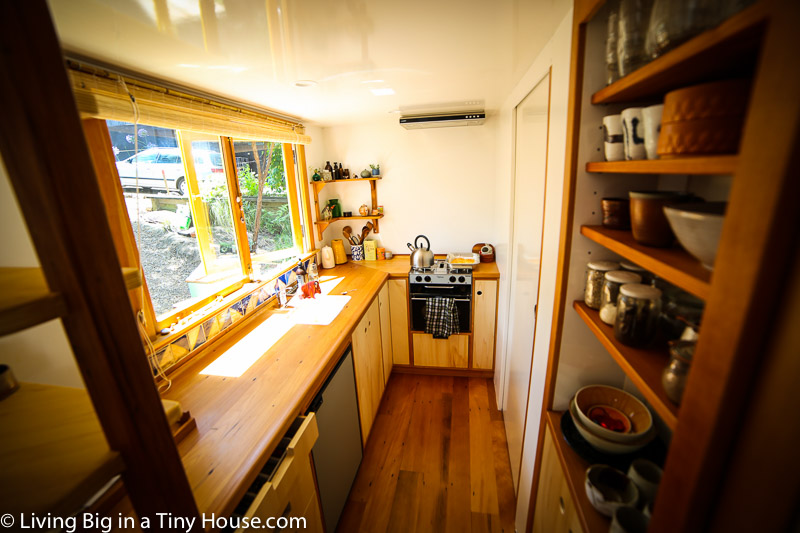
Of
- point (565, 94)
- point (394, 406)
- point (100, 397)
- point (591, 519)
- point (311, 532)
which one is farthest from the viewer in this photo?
point (394, 406)

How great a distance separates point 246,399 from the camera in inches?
50.0

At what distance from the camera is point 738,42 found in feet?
1.46

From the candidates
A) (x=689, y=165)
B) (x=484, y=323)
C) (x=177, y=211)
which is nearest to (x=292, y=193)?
(x=177, y=211)

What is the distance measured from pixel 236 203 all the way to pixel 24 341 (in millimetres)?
1247

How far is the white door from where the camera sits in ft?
4.52

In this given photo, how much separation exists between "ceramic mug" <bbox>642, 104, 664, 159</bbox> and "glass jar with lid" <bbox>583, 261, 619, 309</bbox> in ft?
1.22

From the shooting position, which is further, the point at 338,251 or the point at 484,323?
the point at 338,251

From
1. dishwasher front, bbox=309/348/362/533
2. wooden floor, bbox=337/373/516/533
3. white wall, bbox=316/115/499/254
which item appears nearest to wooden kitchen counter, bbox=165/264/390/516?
dishwasher front, bbox=309/348/362/533

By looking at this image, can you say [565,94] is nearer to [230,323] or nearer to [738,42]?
[738,42]

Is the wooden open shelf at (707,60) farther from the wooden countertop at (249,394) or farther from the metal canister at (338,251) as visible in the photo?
the metal canister at (338,251)

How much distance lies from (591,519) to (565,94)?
50.5 inches

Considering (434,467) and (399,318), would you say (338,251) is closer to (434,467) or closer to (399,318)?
(399,318)

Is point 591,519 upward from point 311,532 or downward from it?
upward

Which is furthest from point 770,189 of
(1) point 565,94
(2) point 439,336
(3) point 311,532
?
(2) point 439,336
